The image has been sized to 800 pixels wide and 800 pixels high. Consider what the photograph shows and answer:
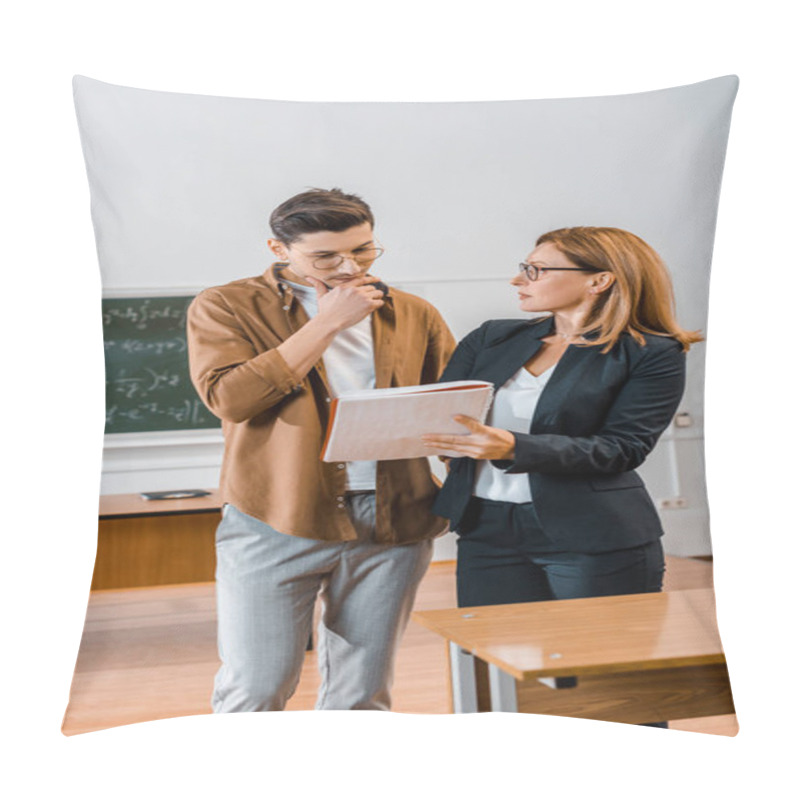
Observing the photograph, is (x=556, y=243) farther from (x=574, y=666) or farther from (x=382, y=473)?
(x=574, y=666)

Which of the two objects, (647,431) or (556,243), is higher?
(556,243)

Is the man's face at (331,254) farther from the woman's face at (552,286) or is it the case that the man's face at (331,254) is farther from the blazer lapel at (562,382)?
the blazer lapel at (562,382)

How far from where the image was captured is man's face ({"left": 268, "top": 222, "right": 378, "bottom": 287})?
1588mm

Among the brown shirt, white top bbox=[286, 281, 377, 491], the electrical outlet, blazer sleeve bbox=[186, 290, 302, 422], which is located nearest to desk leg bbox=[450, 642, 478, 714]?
the brown shirt

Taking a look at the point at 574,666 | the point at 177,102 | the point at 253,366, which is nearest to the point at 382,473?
the point at 253,366

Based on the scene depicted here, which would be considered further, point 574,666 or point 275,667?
point 275,667

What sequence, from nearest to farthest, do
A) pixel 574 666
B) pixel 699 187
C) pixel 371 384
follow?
1. pixel 574 666
2. pixel 371 384
3. pixel 699 187

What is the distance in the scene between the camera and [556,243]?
162 cm

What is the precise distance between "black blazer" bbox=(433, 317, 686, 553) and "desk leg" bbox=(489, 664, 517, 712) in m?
0.24

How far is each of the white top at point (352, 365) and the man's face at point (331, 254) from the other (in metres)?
0.05

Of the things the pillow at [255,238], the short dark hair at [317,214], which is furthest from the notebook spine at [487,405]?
the short dark hair at [317,214]

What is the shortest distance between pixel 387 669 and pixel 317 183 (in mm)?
847

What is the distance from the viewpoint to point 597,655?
147cm

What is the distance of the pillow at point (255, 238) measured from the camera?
1.57 m
